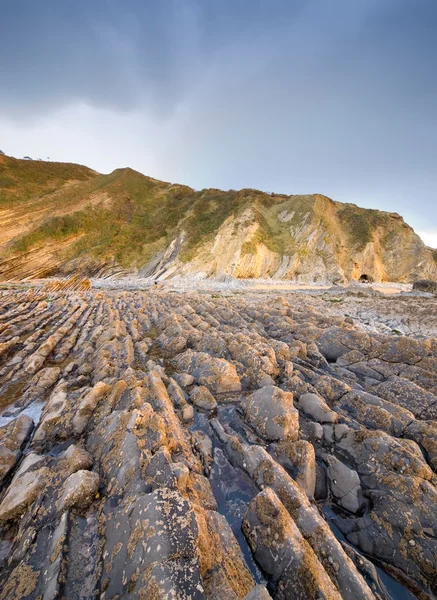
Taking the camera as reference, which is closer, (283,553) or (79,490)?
(283,553)

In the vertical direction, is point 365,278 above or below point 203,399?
below

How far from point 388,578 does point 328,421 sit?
2.12 m

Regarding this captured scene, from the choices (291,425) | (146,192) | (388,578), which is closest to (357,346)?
(291,425)

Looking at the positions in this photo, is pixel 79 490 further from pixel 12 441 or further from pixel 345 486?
pixel 345 486

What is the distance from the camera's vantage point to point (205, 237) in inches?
2036

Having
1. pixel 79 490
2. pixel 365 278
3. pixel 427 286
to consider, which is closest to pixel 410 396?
pixel 79 490

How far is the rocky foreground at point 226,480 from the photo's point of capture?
95.1 inches

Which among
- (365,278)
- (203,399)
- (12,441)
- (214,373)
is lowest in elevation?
(365,278)

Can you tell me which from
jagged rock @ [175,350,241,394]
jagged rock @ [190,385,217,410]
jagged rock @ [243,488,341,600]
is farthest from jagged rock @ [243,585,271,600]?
jagged rock @ [175,350,241,394]

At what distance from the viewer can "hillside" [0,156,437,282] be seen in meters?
46.6

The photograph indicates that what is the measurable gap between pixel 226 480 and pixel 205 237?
5058 centimetres

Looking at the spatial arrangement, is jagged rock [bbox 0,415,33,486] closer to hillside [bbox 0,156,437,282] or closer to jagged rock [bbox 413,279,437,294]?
hillside [bbox 0,156,437,282]

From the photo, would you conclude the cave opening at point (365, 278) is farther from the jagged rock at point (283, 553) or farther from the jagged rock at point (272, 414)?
the jagged rock at point (283, 553)

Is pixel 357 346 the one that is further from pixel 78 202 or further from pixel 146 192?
pixel 146 192
